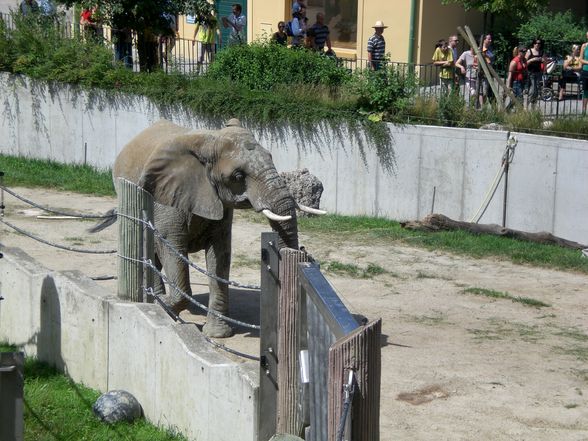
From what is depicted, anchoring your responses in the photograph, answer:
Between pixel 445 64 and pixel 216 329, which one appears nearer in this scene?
pixel 216 329

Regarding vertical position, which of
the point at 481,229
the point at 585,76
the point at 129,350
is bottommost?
the point at 481,229

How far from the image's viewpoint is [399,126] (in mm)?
17797

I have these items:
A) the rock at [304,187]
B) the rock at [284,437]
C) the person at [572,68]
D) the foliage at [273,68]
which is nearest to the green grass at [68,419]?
the rock at [284,437]

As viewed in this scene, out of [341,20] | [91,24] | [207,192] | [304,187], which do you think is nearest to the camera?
[207,192]

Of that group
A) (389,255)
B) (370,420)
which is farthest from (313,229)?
(370,420)

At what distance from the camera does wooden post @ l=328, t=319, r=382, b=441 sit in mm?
4641

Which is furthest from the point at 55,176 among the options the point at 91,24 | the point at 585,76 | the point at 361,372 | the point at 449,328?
the point at 361,372

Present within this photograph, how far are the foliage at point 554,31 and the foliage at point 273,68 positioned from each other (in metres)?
6.75

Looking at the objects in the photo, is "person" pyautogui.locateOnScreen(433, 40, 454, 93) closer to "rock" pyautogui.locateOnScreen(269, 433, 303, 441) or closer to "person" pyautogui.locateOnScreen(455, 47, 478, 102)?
"person" pyautogui.locateOnScreen(455, 47, 478, 102)

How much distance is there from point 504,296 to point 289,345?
7.01 metres

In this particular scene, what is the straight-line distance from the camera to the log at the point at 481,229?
15.8m

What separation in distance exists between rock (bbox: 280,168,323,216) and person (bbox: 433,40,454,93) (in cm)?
306

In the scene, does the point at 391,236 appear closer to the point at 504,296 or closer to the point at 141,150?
the point at 504,296

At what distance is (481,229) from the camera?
16.3m
